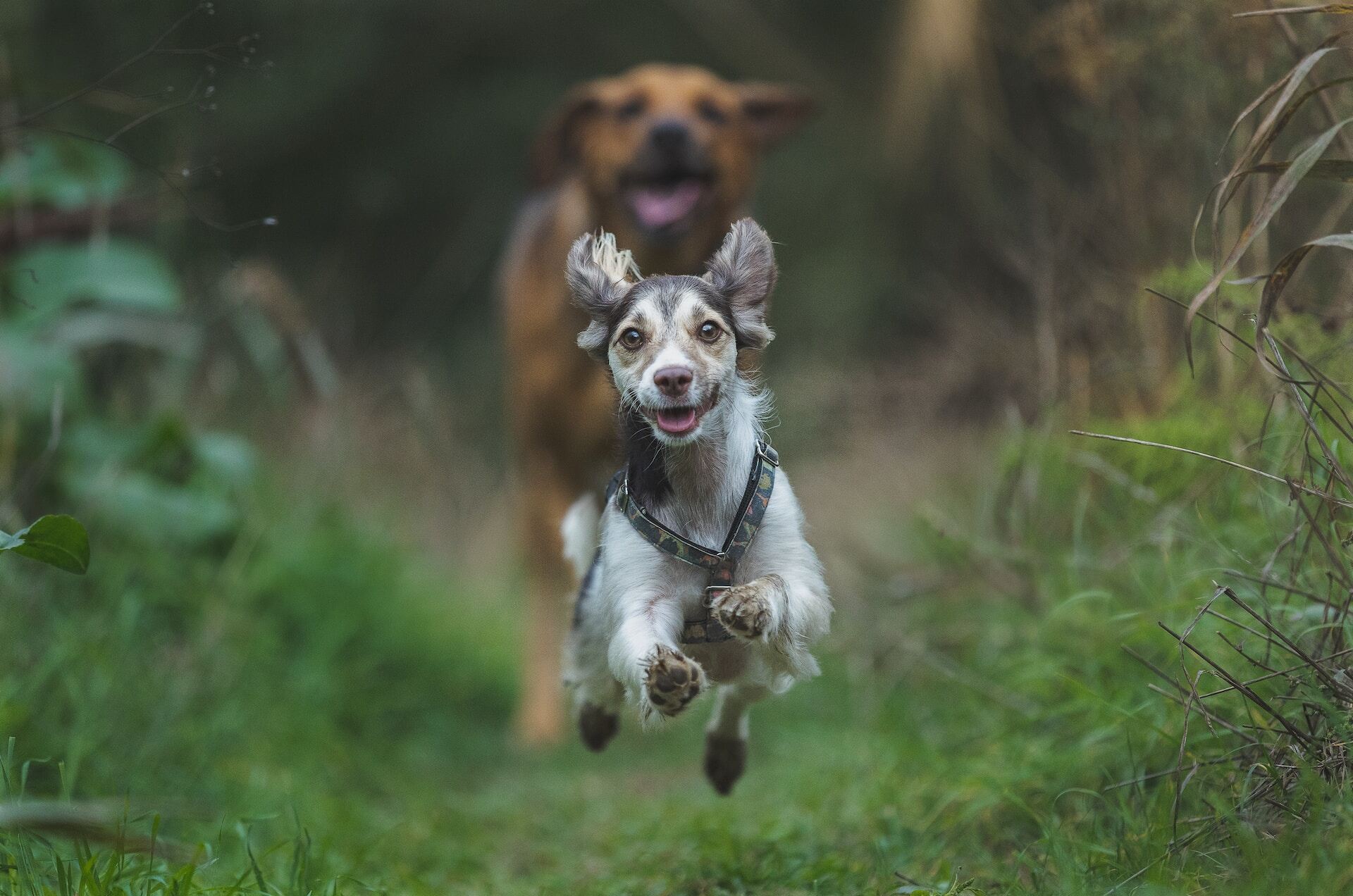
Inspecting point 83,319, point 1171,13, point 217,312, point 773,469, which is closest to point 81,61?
point 217,312

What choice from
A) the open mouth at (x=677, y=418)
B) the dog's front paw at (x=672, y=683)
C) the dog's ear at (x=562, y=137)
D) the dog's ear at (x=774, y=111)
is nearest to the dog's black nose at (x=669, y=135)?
the dog's ear at (x=562, y=137)

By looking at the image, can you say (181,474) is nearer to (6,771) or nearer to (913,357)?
(6,771)

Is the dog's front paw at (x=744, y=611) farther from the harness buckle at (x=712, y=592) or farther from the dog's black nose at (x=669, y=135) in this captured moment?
the dog's black nose at (x=669, y=135)

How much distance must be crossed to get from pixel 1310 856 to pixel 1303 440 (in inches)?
32.0

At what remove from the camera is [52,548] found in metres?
2.39

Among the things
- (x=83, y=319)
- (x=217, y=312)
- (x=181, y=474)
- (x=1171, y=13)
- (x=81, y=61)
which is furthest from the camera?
(x=81, y=61)

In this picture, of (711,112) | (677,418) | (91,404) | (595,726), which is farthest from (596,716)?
(91,404)

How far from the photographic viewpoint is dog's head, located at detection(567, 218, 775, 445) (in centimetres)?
210

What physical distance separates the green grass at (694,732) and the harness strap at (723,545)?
2.34ft

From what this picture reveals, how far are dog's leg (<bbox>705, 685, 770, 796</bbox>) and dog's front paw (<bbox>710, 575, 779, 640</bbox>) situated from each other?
65cm

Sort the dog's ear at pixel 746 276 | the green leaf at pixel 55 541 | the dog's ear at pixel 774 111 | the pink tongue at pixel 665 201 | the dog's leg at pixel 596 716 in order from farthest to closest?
the dog's ear at pixel 774 111
the pink tongue at pixel 665 201
the dog's leg at pixel 596 716
the green leaf at pixel 55 541
the dog's ear at pixel 746 276

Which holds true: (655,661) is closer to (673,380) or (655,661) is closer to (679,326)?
(673,380)

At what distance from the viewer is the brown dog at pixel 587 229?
16.3 ft

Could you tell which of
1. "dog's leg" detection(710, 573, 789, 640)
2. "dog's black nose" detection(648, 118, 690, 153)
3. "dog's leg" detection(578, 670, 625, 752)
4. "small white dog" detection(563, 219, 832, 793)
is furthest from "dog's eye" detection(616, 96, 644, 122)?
"dog's leg" detection(710, 573, 789, 640)
